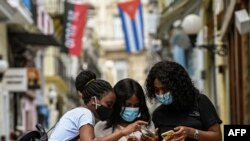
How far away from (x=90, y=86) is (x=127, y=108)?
397mm

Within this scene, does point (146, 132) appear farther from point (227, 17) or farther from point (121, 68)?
point (121, 68)

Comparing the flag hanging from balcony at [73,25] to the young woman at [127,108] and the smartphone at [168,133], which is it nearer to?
the young woman at [127,108]

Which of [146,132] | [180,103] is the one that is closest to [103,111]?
[146,132]

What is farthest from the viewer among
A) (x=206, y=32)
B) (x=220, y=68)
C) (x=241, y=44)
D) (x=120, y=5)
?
(x=120, y=5)

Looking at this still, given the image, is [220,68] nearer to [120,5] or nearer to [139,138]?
[139,138]

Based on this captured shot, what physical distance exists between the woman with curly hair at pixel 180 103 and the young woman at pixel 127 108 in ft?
0.42

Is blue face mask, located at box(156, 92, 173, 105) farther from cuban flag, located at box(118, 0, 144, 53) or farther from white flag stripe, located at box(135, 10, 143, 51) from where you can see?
white flag stripe, located at box(135, 10, 143, 51)

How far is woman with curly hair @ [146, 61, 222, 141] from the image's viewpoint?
6.48 m

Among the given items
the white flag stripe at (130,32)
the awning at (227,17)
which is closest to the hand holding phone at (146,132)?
the awning at (227,17)

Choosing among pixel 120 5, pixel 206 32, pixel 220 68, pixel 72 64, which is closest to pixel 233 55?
pixel 220 68

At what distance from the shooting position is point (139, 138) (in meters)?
6.34

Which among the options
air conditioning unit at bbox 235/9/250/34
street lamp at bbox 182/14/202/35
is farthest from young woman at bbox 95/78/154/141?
street lamp at bbox 182/14/202/35

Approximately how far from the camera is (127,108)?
6453 millimetres

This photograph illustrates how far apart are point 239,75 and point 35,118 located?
76.5ft
